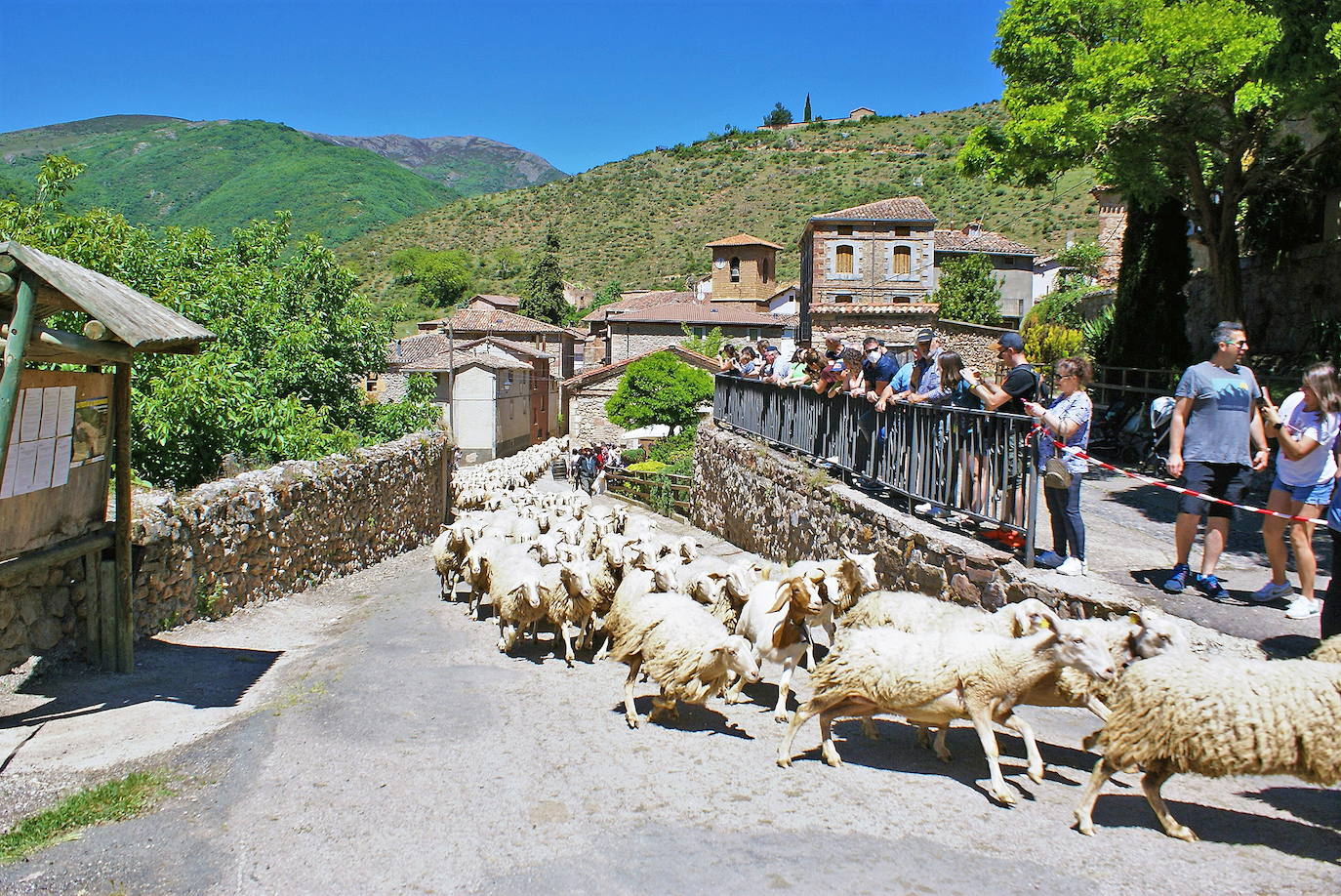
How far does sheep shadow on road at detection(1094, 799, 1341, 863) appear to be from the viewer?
4109mm

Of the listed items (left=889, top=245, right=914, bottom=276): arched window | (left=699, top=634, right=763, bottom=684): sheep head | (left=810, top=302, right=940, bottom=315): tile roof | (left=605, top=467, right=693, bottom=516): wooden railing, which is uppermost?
(left=889, top=245, right=914, bottom=276): arched window

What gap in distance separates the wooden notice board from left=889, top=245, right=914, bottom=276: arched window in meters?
40.2

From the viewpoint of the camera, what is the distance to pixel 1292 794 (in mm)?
4664

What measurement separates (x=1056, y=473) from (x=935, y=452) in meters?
1.64

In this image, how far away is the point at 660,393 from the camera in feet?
146

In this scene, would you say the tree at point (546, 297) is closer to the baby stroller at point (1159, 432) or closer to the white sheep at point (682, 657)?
the baby stroller at point (1159, 432)

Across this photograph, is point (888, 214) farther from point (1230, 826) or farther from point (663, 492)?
point (1230, 826)

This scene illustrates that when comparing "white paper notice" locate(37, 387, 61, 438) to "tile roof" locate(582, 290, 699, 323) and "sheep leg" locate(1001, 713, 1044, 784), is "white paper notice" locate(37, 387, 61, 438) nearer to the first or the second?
"sheep leg" locate(1001, 713, 1044, 784)

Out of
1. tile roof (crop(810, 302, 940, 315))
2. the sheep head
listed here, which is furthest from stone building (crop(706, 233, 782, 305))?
the sheep head

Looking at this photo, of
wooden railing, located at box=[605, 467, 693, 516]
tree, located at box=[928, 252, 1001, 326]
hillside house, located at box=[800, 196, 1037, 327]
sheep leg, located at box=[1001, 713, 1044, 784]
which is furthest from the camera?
tree, located at box=[928, 252, 1001, 326]

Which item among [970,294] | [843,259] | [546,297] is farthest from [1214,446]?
[546,297]

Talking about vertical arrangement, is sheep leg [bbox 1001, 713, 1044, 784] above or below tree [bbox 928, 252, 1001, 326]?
below

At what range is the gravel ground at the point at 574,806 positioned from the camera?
3912 mm

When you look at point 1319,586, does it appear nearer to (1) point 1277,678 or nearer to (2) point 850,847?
(1) point 1277,678
